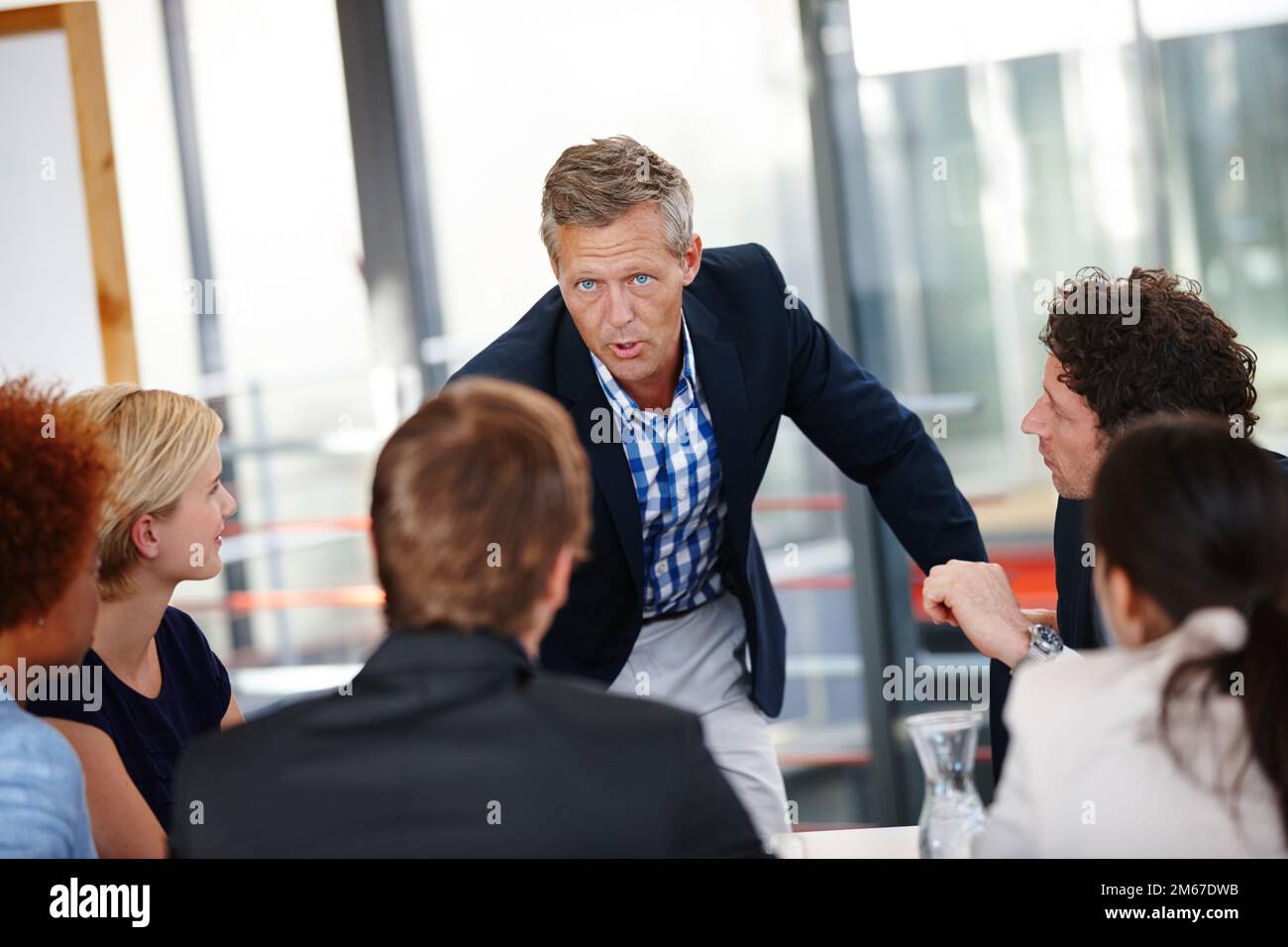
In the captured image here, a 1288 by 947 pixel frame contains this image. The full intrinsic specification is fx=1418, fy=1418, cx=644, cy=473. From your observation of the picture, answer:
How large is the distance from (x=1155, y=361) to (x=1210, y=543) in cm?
84

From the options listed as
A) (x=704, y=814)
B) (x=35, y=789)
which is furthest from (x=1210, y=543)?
(x=35, y=789)

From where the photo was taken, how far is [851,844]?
5.62ft

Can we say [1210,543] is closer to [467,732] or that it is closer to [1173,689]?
[1173,689]

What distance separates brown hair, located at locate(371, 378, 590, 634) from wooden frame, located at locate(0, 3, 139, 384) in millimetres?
3093

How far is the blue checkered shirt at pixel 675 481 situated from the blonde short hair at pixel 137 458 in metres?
0.68

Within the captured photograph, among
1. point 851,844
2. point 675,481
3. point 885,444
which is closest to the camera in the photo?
point 851,844

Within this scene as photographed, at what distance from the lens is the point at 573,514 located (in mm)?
1389

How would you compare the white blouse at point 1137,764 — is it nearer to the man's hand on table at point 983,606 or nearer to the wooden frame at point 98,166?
the man's hand on table at point 983,606

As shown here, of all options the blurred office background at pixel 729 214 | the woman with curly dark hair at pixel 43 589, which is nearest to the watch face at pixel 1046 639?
the woman with curly dark hair at pixel 43 589

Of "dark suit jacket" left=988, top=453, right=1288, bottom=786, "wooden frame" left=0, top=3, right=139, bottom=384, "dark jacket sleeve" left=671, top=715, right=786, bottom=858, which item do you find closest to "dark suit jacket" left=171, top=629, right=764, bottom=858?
"dark jacket sleeve" left=671, top=715, right=786, bottom=858

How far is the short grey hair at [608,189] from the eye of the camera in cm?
227

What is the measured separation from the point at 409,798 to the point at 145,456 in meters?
1.08

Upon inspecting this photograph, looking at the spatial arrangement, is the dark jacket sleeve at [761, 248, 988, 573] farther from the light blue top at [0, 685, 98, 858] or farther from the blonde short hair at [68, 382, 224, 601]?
the light blue top at [0, 685, 98, 858]
